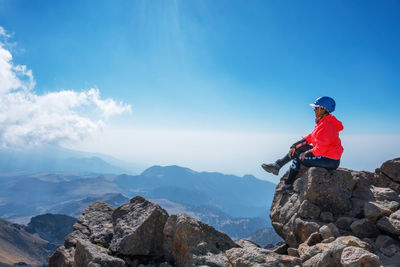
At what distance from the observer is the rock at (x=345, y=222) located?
33.2 feet

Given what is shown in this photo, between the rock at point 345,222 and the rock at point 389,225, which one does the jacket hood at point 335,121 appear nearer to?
the rock at point 345,222

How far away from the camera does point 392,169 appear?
44.6 ft

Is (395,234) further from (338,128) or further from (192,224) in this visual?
(192,224)

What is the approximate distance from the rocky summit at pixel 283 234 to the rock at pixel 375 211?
0.02 m

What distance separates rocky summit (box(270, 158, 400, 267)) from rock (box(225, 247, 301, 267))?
0.59 metres

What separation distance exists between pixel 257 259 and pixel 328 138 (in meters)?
6.62

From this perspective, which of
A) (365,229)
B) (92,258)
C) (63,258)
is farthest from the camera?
(365,229)

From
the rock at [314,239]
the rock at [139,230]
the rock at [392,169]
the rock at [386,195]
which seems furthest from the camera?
the rock at [392,169]

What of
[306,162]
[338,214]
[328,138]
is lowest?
[338,214]

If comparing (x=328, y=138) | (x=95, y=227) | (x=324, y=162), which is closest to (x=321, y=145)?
(x=328, y=138)

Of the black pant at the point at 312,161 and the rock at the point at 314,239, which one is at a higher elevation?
the black pant at the point at 312,161

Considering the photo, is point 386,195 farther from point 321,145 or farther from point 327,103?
point 327,103

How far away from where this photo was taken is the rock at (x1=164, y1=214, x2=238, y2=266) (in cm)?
821

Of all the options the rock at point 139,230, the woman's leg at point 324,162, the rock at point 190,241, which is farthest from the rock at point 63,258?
the woman's leg at point 324,162
